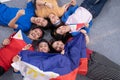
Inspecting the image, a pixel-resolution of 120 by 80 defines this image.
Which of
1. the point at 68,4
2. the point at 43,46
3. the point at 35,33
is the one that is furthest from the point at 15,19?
the point at 68,4

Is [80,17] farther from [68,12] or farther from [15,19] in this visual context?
[15,19]

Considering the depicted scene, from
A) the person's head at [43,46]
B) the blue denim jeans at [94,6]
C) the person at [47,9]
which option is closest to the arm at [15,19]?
the person at [47,9]

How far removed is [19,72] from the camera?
1.62 m

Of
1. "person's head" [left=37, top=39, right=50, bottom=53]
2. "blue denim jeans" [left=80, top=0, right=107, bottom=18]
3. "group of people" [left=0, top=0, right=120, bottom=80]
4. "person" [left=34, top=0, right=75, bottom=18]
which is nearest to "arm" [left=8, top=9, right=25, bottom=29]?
"group of people" [left=0, top=0, right=120, bottom=80]

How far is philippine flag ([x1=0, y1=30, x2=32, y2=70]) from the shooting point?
162 cm

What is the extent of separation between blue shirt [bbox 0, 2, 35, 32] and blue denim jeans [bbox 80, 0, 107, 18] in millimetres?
377

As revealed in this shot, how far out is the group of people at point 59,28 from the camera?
157cm

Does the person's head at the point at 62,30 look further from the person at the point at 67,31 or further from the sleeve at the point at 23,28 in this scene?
the sleeve at the point at 23,28

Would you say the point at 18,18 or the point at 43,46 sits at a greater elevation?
the point at 18,18

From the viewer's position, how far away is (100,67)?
5.10ft

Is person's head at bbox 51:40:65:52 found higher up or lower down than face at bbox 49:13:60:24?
lower down

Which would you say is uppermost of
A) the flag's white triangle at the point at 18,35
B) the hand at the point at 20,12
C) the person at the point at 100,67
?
the hand at the point at 20,12

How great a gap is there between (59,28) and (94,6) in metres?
0.30

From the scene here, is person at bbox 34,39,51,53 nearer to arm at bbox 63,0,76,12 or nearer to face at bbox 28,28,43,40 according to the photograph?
face at bbox 28,28,43,40
